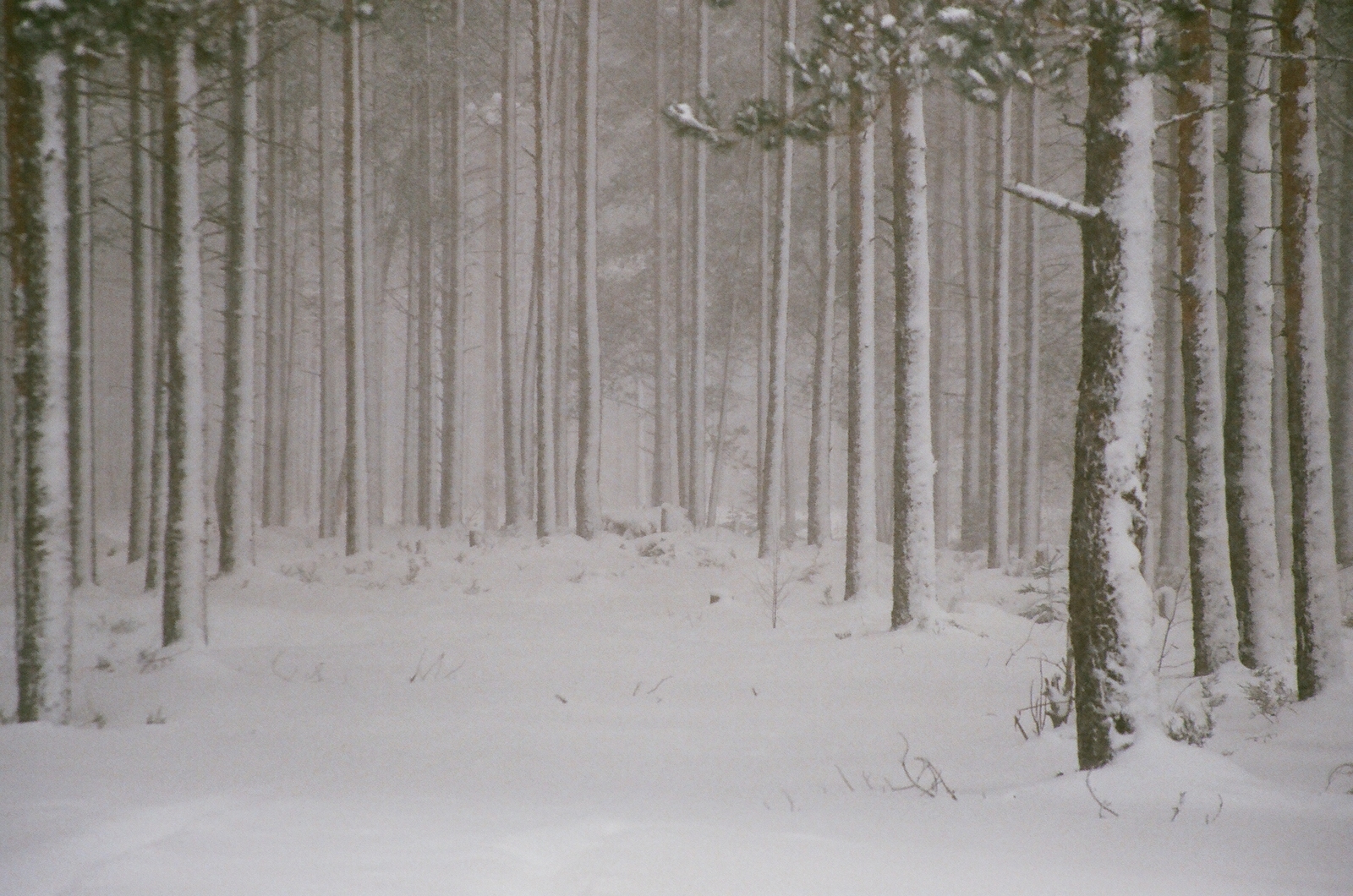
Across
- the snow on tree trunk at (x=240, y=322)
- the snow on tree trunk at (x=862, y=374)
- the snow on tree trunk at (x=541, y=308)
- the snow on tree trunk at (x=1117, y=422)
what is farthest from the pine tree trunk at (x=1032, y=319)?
the snow on tree trunk at (x=240, y=322)

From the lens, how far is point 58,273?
233 inches

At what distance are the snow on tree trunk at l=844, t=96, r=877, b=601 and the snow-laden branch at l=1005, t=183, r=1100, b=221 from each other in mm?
6308

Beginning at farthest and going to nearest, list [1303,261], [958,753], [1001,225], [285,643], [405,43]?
[405,43], [1001,225], [285,643], [1303,261], [958,753]

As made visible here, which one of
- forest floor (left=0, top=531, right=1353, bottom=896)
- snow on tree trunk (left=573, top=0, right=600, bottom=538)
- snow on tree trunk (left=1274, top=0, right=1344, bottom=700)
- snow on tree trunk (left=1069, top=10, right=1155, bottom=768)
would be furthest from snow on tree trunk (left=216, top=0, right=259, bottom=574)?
snow on tree trunk (left=1274, top=0, right=1344, bottom=700)

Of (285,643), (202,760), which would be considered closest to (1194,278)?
(202,760)

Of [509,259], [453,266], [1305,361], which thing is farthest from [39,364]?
[453,266]

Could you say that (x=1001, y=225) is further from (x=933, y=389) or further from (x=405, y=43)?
(x=405, y=43)

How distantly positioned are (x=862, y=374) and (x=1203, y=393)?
4.23 meters

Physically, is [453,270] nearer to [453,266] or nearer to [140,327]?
[453,266]

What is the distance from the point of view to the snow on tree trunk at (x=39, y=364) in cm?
581

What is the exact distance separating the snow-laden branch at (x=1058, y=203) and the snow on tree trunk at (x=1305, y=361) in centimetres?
323

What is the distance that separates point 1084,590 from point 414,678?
5.29 meters

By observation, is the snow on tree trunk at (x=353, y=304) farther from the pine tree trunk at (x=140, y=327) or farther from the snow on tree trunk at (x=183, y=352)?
the snow on tree trunk at (x=183, y=352)

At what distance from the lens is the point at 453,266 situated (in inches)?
753
